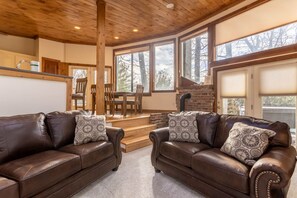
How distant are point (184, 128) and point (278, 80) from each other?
6.77ft

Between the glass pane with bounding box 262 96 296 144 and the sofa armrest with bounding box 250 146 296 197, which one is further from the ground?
the glass pane with bounding box 262 96 296 144

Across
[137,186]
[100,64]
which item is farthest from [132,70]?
[137,186]

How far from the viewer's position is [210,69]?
4.72 metres

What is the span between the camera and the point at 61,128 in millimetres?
2600

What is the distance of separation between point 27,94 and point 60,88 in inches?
24.1

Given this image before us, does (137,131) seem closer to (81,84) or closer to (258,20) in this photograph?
(81,84)

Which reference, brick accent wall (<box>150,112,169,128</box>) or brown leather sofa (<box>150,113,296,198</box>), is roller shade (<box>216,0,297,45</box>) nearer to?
brown leather sofa (<box>150,113,296,198</box>)

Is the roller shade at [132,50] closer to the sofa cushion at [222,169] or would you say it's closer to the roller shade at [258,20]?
the roller shade at [258,20]

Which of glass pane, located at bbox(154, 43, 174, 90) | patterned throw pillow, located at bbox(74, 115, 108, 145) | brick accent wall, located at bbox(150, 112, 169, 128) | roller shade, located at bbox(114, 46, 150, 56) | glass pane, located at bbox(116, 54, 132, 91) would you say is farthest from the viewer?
glass pane, located at bbox(116, 54, 132, 91)

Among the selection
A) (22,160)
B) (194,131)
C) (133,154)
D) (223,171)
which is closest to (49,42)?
(133,154)

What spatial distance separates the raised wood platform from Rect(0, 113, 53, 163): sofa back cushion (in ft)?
5.77

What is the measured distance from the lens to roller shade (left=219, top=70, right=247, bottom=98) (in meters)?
3.94

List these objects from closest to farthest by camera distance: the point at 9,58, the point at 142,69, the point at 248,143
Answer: the point at 248,143 < the point at 9,58 < the point at 142,69

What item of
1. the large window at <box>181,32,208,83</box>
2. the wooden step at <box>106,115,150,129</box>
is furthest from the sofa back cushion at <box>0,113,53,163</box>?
the large window at <box>181,32,208,83</box>
